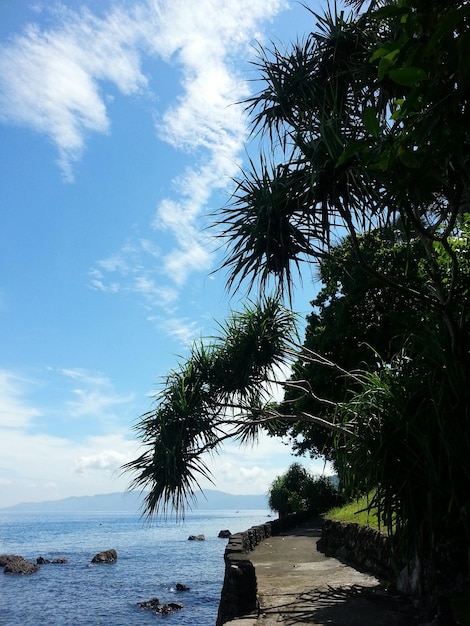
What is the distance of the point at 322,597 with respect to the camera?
644 cm

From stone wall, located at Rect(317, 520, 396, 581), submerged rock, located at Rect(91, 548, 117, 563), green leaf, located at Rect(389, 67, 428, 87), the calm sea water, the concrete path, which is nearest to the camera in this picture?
green leaf, located at Rect(389, 67, 428, 87)

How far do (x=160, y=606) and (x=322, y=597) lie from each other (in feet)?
45.0

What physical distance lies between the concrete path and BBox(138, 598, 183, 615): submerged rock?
854 centimetres

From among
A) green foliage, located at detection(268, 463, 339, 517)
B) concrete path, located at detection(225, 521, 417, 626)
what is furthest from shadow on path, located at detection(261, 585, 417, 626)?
green foliage, located at detection(268, 463, 339, 517)

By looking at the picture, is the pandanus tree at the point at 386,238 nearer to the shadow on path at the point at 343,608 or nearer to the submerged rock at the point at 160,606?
the shadow on path at the point at 343,608

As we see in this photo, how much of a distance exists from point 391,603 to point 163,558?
38.9 metres

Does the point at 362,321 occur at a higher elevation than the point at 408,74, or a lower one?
higher

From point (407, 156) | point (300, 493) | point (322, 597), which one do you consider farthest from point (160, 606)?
point (407, 156)

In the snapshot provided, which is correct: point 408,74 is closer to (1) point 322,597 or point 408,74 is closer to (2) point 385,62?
(2) point 385,62

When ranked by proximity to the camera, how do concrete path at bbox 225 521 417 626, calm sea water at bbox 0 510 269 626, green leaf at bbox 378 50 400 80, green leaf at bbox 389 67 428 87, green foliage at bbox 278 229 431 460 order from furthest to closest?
calm sea water at bbox 0 510 269 626 → green foliage at bbox 278 229 431 460 → concrete path at bbox 225 521 417 626 → green leaf at bbox 378 50 400 80 → green leaf at bbox 389 67 428 87

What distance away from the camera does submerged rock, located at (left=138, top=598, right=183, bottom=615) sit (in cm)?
1728

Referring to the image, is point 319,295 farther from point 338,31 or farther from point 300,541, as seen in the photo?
point 338,31

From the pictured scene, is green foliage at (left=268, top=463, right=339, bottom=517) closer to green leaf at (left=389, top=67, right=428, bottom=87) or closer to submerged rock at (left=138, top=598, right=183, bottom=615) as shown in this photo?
submerged rock at (left=138, top=598, right=183, bottom=615)

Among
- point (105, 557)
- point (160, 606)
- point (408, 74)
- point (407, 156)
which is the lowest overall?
point (160, 606)
